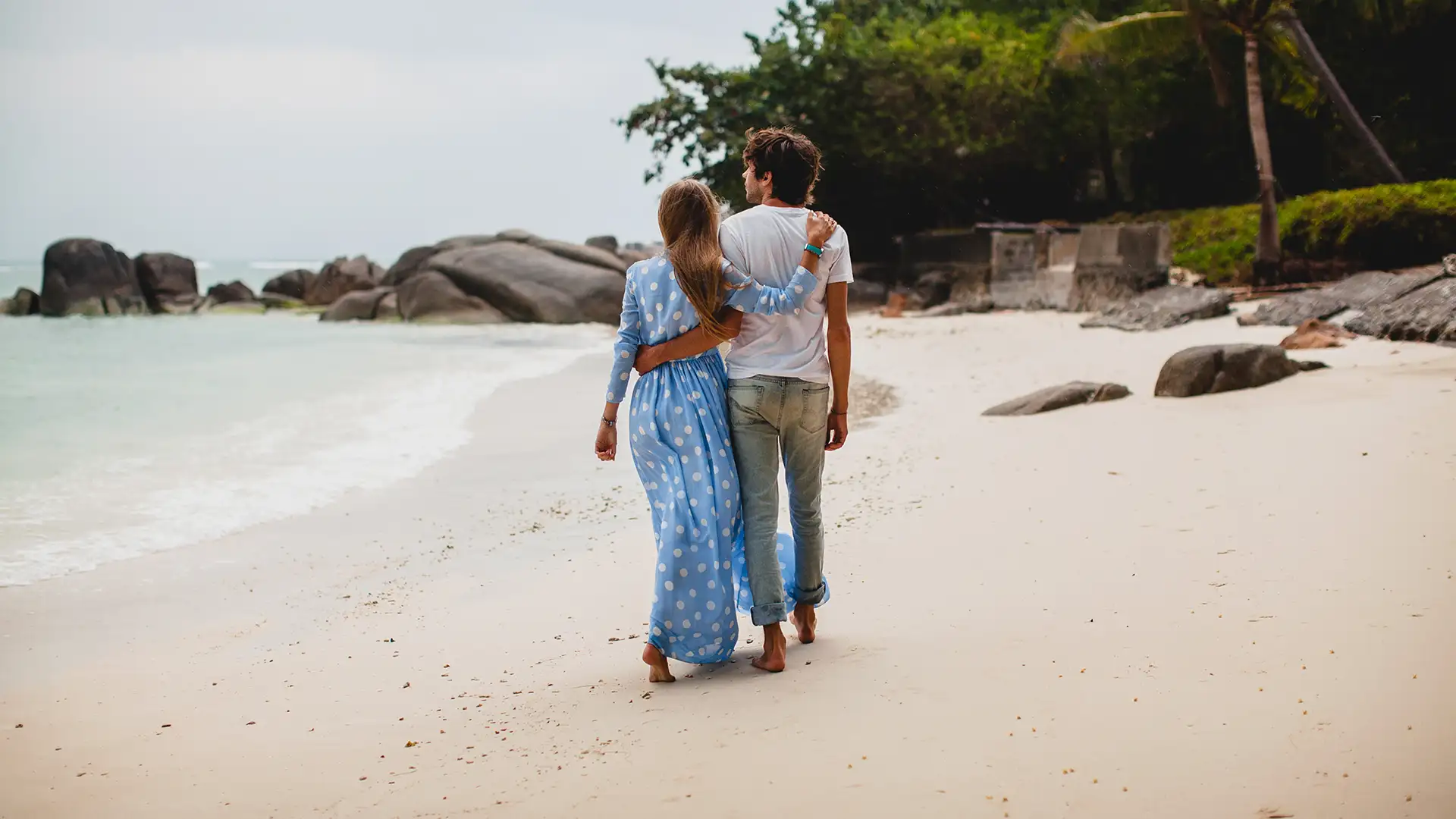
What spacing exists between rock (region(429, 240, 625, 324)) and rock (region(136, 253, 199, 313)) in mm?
9875

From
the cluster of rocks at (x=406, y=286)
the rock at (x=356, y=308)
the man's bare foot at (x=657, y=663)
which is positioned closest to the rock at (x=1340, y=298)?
the man's bare foot at (x=657, y=663)

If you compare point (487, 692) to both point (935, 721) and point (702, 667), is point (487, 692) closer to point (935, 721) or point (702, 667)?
point (702, 667)

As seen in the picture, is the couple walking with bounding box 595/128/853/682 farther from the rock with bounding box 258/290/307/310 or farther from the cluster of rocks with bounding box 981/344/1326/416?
the rock with bounding box 258/290/307/310

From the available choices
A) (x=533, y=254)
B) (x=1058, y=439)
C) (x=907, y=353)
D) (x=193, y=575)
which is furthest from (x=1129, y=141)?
(x=193, y=575)

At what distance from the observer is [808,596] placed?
12.1 feet

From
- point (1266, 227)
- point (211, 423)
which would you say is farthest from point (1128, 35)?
point (211, 423)

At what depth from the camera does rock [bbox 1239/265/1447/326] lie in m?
10.1

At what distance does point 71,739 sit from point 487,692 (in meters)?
1.28

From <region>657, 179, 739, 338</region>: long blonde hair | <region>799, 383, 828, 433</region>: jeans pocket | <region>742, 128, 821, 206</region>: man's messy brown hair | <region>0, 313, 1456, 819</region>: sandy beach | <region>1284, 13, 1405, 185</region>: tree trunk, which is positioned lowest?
<region>0, 313, 1456, 819</region>: sandy beach

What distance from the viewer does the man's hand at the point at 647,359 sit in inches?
138

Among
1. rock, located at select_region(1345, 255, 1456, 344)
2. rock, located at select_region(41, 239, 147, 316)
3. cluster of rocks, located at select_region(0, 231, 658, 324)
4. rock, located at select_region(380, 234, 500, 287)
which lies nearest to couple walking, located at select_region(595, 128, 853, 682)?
rock, located at select_region(1345, 255, 1456, 344)

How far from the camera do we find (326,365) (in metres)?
18.6

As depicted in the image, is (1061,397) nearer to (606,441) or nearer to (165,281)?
(606,441)

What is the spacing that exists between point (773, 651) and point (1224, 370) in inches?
195
